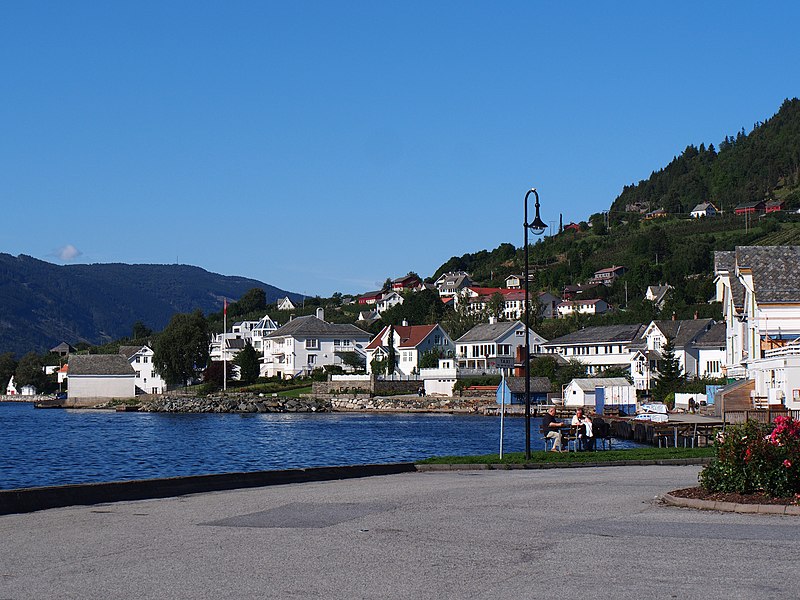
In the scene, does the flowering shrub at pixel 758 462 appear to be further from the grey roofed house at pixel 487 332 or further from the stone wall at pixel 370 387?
the grey roofed house at pixel 487 332

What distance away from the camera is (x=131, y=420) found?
4311 inches

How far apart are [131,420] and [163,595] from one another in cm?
10086

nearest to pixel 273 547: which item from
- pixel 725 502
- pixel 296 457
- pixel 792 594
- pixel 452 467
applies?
pixel 792 594

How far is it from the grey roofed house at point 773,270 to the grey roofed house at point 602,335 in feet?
219

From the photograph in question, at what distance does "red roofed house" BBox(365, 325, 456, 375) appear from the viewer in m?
139

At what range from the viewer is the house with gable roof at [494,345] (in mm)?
134250

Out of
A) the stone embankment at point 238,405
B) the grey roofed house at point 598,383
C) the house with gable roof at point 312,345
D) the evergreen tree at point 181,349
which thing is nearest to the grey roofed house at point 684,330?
the grey roofed house at point 598,383

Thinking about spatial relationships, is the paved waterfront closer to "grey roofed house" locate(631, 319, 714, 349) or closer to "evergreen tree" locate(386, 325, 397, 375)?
"grey roofed house" locate(631, 319, 714, 349)

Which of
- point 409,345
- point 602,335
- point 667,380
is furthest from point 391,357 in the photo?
point 667,380

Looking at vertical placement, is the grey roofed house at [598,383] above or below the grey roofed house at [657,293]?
below

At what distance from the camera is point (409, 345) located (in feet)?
458

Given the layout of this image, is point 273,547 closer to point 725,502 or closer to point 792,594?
point 792,594

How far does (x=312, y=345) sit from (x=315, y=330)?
86.7 inches

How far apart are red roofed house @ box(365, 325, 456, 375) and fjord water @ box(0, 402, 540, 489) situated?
29287mm
